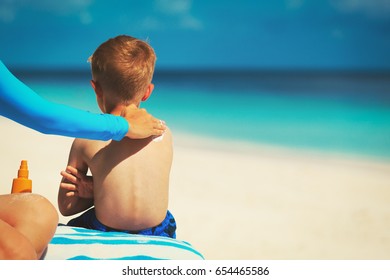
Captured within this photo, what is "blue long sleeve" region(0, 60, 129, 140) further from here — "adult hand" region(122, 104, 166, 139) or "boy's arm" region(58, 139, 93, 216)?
"boy's arm" region(58, 139, 93, 216)

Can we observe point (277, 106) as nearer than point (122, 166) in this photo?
No

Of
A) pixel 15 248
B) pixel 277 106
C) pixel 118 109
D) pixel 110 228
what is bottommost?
pixel 15 248

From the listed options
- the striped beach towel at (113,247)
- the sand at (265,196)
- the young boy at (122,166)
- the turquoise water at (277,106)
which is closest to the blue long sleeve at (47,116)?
the young boy at (122,166)

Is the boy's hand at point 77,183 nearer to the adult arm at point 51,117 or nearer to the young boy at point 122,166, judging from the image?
the young boy at point 122,166

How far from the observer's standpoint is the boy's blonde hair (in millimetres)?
1368

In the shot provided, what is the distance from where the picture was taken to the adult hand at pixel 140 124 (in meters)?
1.28

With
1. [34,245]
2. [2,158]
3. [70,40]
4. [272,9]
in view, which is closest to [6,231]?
[34,245]

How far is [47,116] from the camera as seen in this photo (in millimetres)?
1078

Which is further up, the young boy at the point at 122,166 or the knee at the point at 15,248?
the young boy at the point at 122,166

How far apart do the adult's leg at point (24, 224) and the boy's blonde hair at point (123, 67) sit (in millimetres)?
Answer: 362

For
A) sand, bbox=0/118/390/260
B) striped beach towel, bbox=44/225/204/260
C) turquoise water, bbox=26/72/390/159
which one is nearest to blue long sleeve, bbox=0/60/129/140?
striped beach towel, bbox=44/225/204/260

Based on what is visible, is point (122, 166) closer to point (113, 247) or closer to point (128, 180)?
point (128, 180)

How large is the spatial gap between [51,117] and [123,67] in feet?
1.06

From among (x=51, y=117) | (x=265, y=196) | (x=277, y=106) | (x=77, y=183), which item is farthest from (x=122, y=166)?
(x=277, y=106)
